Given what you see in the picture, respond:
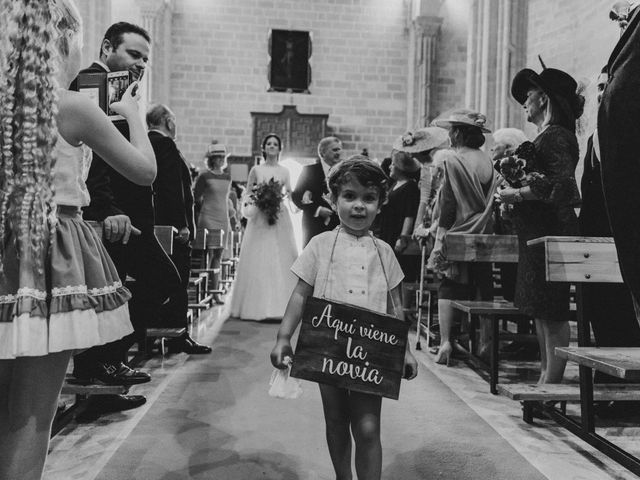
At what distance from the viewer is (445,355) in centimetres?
440

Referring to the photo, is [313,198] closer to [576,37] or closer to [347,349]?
[347,349]

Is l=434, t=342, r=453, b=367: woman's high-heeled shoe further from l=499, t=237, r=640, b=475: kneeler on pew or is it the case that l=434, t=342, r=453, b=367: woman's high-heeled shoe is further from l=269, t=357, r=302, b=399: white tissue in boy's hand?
l=269, t=357, r=302, b=399: white tissue in boy's hand

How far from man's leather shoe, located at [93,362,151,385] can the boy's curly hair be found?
159 cm

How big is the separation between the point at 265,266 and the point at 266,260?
0.07 metres

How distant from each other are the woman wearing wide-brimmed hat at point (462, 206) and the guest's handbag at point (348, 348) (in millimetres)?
2486

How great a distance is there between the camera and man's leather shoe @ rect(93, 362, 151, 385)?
2.96m

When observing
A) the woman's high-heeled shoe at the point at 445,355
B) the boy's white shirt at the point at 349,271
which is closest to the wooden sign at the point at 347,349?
the boy's white shirt at the point at 349,271

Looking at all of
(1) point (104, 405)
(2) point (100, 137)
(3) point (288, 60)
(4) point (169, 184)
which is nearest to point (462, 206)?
(4) point (169, 184)

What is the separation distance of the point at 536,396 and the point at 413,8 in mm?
13293

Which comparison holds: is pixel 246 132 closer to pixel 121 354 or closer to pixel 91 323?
pixel 121 354

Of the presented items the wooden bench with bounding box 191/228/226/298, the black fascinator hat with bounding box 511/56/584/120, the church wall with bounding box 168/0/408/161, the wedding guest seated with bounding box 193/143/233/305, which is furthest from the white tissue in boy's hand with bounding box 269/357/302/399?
the church wall with bounding box 168/0/408/161

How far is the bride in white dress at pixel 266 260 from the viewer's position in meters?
6.38

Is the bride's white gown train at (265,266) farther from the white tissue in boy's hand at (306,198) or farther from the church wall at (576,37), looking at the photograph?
the church wall at (576,37)

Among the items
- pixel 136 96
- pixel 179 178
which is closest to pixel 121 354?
pixel 179 178
